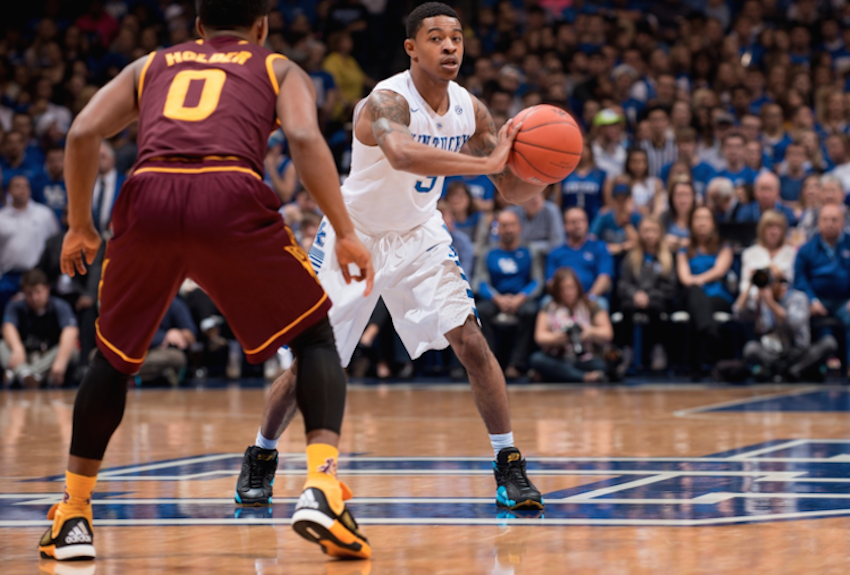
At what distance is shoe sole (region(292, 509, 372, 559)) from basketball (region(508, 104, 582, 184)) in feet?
6.10

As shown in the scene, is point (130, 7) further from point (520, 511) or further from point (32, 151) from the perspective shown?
point (520, 511)

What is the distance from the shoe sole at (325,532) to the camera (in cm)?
357

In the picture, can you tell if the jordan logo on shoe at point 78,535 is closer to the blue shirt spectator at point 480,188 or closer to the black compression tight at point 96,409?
the black compression tight at point 96,409

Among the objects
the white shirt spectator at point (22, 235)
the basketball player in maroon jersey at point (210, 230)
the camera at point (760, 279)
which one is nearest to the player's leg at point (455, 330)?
the basketball player in maroon jersey at point (210, 230)

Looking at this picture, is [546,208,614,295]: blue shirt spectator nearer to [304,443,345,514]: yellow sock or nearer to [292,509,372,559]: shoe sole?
[304,443,345,514]: yellow sock

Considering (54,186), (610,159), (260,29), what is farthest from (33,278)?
(260,29)

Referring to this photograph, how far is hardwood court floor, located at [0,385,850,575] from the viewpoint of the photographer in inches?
148

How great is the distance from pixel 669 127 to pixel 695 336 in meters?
2.88

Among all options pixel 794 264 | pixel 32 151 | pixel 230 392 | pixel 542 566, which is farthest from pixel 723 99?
pixel 542 566

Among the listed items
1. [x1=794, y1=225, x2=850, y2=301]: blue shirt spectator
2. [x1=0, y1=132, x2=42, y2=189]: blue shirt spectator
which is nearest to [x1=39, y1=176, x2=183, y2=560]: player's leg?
[x1=794, y1=225, x2=850, y2=301]: blue shirt spectator

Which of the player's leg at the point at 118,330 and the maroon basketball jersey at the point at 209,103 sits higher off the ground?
the maroon basketball jersey at the point at 209,103

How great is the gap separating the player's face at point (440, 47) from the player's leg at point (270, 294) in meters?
1.41

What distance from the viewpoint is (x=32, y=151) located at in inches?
587

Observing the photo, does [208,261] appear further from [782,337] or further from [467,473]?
[782,337]
